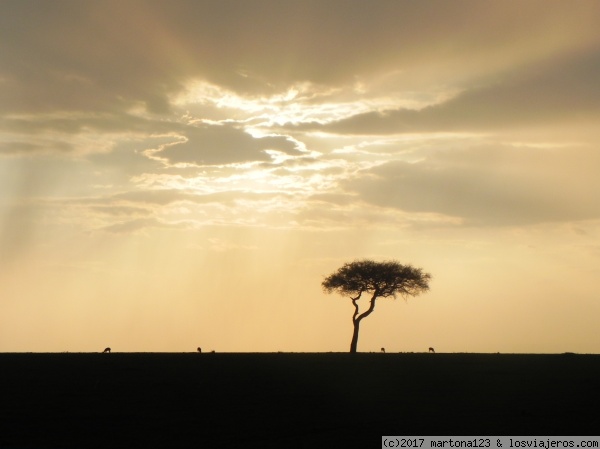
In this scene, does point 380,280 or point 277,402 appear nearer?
point 277,402

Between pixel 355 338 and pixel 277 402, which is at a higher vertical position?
pixel 355 338

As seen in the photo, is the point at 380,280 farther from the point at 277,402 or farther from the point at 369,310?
the point at 277,402

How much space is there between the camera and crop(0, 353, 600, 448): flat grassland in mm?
41188

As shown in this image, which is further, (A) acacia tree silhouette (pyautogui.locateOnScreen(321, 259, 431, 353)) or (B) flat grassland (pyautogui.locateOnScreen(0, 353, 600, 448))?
(A) acacia tree silhouette (pyautogui.locateOnScreen(321, 259, 431, 353))

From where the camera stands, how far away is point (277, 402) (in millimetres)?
50219

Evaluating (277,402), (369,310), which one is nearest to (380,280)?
(369,310)

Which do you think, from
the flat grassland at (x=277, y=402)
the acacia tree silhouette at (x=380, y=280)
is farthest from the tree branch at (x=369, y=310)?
the flat grassland at (x=277, y=402)

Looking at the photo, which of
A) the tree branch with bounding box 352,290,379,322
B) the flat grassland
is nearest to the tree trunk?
the tree branch with bounding box 352,290,379,322

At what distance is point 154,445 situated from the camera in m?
38.8

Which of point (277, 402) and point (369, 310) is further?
point (369, 310)

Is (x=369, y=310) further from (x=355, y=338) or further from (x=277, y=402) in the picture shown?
(x=277, y=402)

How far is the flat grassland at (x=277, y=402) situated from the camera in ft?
135

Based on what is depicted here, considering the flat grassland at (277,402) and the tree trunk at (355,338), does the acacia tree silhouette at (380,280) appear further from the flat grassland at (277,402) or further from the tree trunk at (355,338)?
the flat grassland at (277,402)

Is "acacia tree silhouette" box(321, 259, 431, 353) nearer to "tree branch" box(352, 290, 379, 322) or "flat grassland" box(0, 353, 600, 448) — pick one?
"tree branch" box(352, 290, 379, 322)
